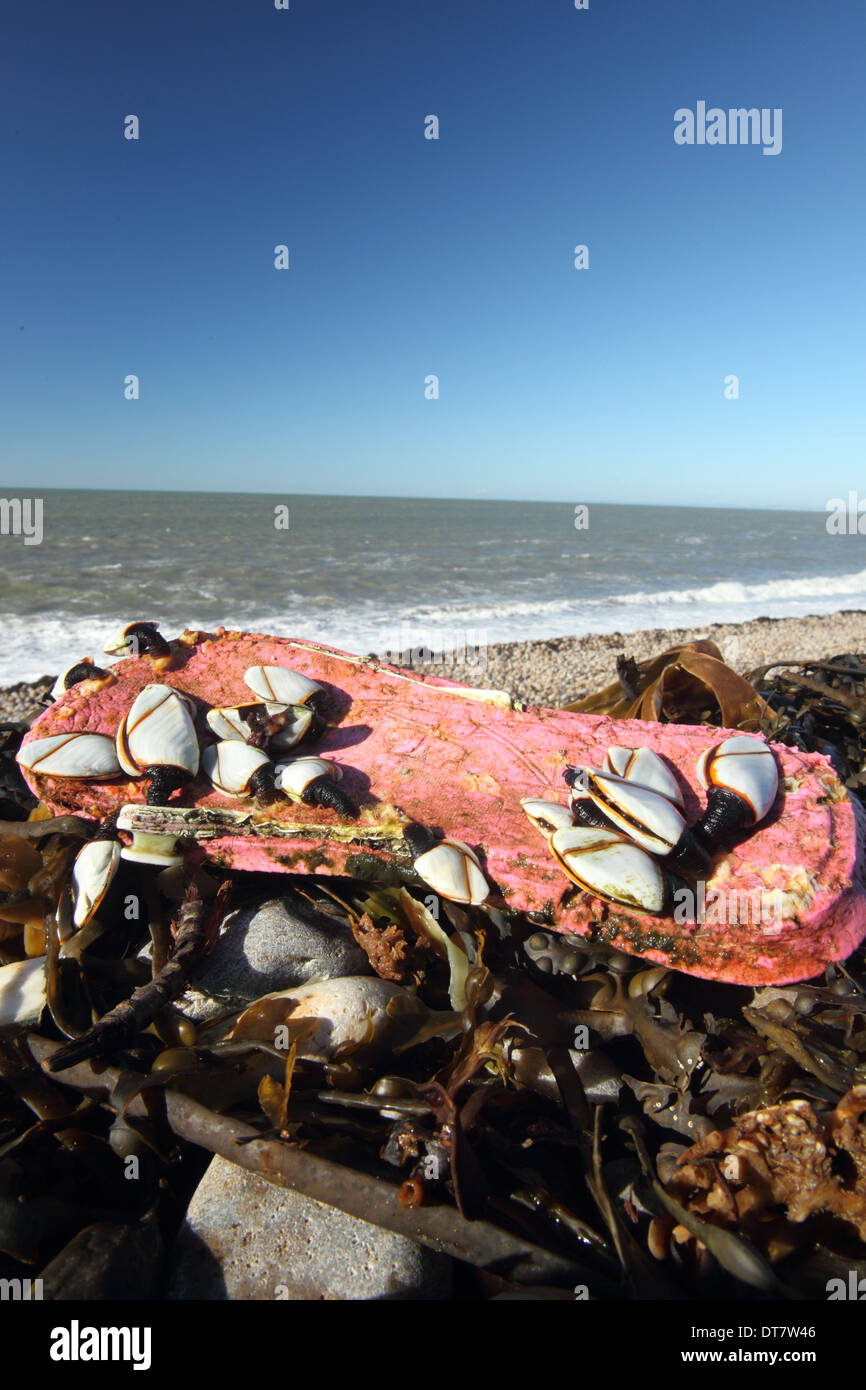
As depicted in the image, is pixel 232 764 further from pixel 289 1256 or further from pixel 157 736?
pixel 289 1256

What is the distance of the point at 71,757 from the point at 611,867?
6.16ft

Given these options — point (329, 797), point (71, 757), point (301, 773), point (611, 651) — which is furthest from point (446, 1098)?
point (611, 651)

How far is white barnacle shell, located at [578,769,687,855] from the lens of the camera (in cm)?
192

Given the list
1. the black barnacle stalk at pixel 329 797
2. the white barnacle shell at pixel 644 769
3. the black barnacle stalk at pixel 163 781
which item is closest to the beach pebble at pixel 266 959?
the black barnacle stalk at pixel 329 797

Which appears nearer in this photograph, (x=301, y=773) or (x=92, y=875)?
(x=92, y=875)

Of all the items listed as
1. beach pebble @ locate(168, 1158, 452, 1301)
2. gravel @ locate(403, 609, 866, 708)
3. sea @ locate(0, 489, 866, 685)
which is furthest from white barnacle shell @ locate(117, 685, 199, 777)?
sea @ locate(0, 489, 866, 685)

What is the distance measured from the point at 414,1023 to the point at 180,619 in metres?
9.48

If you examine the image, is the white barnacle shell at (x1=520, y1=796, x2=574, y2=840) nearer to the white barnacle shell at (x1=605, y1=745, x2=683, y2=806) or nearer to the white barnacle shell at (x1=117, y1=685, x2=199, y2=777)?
the white barnacle shell at (x1=605, y1=745, x2=683, y2=806)

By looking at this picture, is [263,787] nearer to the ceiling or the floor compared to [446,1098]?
nearer to the ceiling

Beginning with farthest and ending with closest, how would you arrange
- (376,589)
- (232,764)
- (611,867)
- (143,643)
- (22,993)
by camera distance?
(376,589), (143,643), (232,764), (22,993), (611,867)

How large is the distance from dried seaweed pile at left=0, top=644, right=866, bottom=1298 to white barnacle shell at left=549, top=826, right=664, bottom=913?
0.24 metres

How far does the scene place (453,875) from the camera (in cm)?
207

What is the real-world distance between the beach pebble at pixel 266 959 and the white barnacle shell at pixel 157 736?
0.59m

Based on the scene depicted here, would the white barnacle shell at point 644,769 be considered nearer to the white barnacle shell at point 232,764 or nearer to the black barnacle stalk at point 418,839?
the black barnacle stalk at point 418,839
